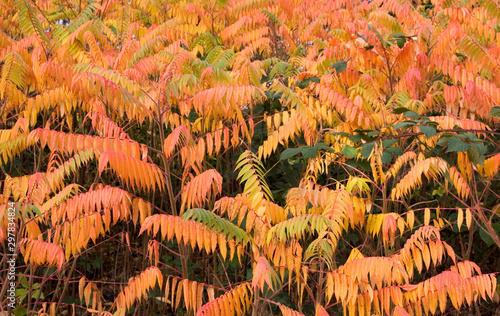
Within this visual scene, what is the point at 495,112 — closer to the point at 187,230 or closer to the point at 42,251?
the point at 187,230

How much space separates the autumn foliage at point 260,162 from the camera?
9.29 ft

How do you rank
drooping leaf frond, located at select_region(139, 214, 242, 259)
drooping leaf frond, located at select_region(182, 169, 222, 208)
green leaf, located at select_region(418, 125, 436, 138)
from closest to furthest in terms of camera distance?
1. drooping leaf frond, located at select_region(139, 214, 242, 259)
2. drooping leaf frond, located at select_region(182, 169, 222, 208)
3. green leaf, located at select_region(418, 125, 436, 138)

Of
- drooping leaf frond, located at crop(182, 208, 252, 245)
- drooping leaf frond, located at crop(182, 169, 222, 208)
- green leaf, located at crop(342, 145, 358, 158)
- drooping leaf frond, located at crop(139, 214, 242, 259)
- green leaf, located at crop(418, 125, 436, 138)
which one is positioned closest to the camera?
drooping leaf frond, located at crop(182, 208, 252, 245)

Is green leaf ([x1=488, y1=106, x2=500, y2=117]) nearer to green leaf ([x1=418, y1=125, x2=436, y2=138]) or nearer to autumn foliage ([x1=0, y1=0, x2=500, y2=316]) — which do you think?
autumn foliage ([x1=0, y1=0, x2=500, y2=316])

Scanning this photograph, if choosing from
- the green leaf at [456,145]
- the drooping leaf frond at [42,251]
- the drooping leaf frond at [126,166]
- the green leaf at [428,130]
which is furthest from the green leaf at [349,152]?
the drooping leaf frond at [42,251]

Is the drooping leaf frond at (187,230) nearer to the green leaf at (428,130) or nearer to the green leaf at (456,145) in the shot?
the green leaf at (428,130)

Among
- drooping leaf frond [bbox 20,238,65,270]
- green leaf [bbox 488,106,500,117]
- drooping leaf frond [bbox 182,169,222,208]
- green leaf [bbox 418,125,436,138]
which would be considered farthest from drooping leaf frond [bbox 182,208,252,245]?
green leaf [bbox 488,106,500,117]

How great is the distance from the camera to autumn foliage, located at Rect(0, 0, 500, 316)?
9.29ft

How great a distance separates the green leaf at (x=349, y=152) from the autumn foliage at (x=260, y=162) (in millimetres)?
15

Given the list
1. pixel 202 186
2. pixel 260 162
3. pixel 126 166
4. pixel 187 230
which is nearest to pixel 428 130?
pixel 260 162

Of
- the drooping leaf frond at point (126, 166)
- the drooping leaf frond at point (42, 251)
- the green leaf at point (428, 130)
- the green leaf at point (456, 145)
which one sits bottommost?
the drooping leaf frond at point (42, 251)

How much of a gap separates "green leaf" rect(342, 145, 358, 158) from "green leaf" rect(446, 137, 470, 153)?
614 mm

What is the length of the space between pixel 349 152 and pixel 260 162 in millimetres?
726

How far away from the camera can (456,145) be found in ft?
10.3
